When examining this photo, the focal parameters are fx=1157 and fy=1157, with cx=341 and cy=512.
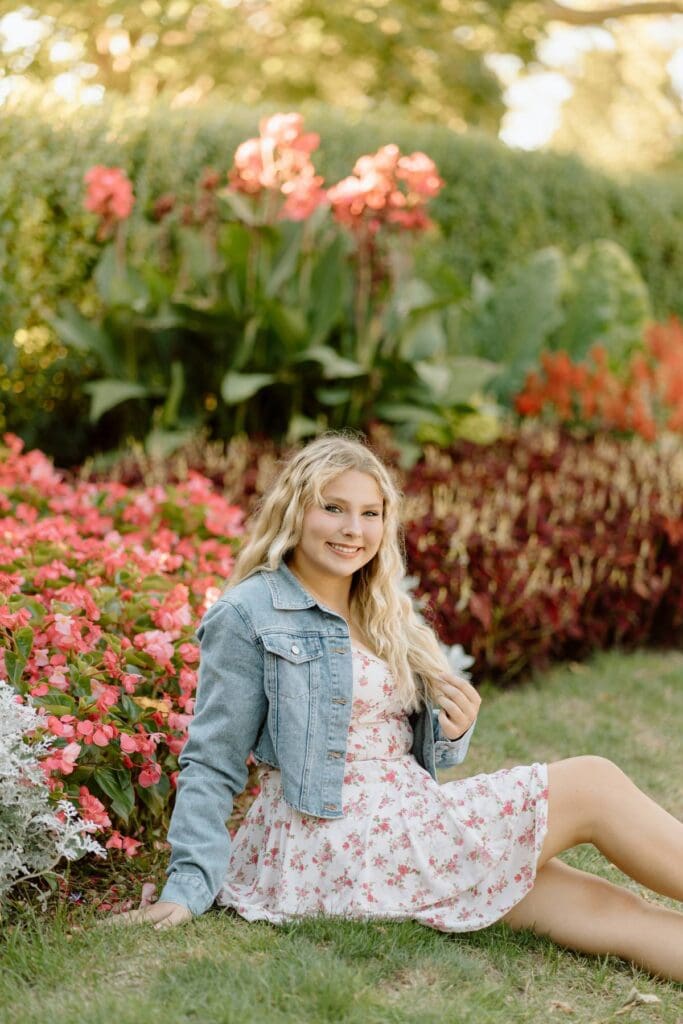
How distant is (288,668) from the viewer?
8.32 ft

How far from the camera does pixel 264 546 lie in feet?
9.01

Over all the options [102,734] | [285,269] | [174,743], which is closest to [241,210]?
[285,269]

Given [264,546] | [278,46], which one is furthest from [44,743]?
[278,46]

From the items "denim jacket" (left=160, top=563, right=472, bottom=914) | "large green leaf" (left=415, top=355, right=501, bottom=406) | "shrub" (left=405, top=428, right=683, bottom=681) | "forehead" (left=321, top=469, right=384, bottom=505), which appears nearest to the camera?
"denim jacket" (left=160, top=563, right=472, bottom=914)

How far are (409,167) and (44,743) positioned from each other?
406 cm

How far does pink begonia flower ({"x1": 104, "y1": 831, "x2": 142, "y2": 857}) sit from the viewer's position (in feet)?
8.68

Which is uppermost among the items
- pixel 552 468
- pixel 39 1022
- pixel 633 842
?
pixel 39 1022

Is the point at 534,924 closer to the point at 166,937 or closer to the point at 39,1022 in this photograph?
the point at 166,937

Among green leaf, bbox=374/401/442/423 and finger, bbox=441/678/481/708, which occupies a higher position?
finger, bbox=441/678/481/708

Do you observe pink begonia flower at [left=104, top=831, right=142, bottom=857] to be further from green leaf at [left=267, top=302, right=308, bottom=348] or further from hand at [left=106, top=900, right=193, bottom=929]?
green leaf at [left=267, top=302, right=308, bottom=348]

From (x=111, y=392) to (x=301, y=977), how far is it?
4.10 metres

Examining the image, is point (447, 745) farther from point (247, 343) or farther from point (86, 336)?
point (86, 336)

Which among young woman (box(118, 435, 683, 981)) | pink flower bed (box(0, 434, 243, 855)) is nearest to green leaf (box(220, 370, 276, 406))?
pink flower bed (box(0, 434, 243, 855))

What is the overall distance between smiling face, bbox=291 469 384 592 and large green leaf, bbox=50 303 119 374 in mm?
3680
